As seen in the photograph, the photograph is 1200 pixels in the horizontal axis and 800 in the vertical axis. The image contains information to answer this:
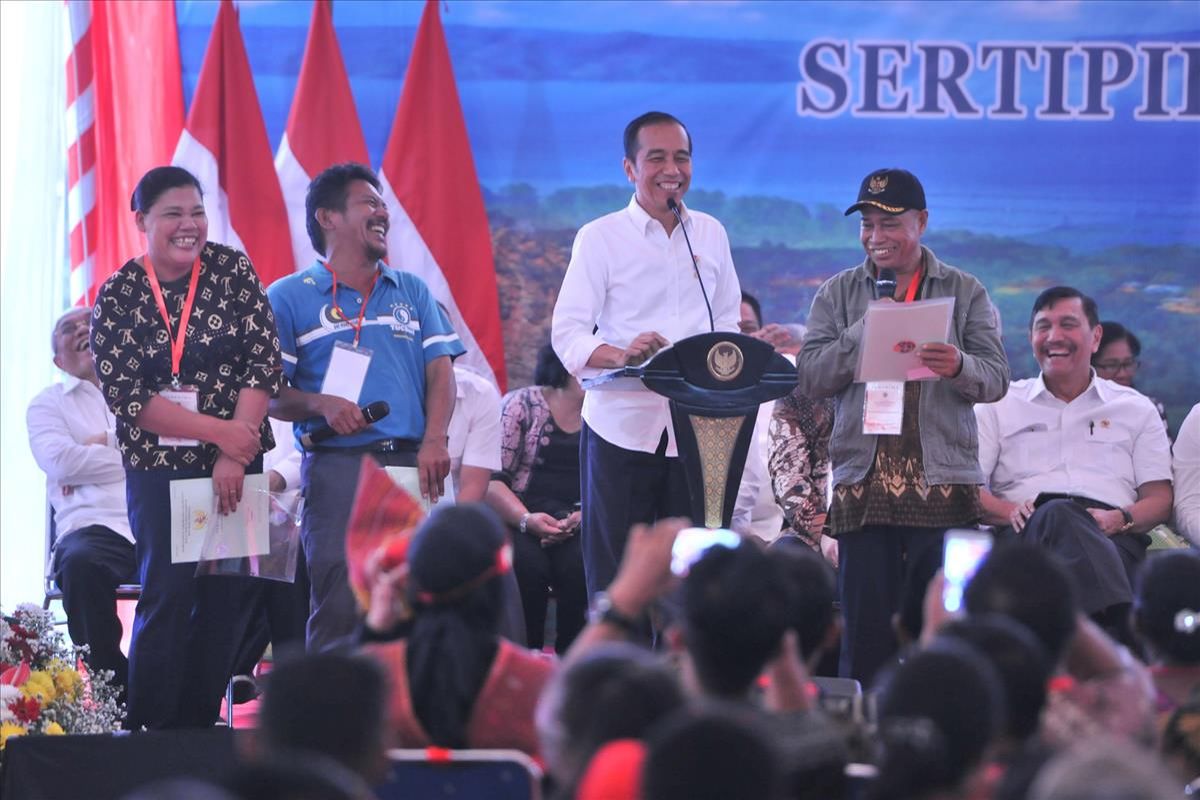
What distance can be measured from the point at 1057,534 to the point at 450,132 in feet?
10.5

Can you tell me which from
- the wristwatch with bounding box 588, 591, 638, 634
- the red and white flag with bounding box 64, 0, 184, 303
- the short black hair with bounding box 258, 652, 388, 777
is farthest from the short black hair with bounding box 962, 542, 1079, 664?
the red and white flag with bounding box 64, 0, 184, 303

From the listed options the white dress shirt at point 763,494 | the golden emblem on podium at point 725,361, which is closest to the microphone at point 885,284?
the golden emblem on podium at point 725,361

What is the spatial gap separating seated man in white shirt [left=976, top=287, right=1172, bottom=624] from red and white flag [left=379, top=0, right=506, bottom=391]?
2.34m

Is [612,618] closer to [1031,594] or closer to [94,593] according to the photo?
[1031,594]

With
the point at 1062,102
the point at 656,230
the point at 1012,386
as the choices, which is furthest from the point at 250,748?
the point at 1062,102

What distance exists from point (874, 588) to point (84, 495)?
2931 mm

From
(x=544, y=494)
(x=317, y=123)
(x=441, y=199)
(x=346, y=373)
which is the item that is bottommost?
(x=544, y=494)

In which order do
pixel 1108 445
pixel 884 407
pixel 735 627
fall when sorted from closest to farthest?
pixel 735 627 → pixel 884 407 → pixel 1108 445

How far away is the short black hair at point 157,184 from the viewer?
4496 millimetres

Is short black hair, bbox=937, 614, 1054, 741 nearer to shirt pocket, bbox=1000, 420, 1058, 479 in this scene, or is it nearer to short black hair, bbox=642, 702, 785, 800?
short black hair, bbox=642, 702, 785, 800

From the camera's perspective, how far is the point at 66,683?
4250 mm

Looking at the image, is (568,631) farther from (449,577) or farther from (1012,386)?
(449,577)

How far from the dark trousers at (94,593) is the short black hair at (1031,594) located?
3.53 m

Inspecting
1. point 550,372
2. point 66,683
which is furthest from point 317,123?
point 66,683
